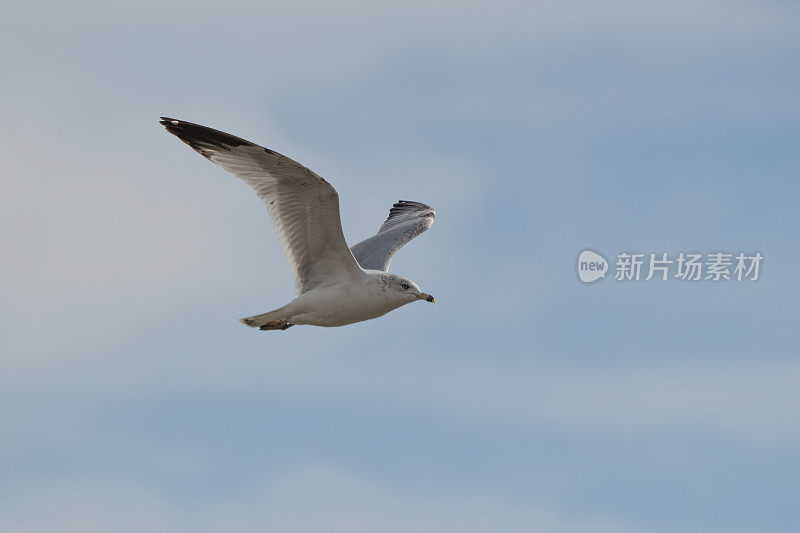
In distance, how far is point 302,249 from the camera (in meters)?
19.3

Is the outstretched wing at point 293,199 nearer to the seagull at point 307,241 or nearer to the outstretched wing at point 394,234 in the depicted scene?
the seagull at point 307,241

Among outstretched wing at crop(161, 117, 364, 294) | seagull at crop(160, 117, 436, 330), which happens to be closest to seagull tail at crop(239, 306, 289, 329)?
seagull at crop(160, 117, 436, 330)

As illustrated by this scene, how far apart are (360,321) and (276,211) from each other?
6.93 feet

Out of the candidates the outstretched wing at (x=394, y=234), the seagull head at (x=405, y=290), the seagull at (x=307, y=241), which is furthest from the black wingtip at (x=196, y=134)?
the outstretched wing at (x=394, y=234)

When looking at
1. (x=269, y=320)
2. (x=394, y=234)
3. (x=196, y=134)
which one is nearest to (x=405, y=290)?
(x=269, y=320)

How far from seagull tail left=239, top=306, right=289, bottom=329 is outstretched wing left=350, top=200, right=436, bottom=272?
254 centimetres

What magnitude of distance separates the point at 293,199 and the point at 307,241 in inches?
29.6

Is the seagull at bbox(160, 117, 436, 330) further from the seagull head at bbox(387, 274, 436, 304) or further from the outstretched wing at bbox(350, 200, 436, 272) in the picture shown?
the outstretched wing at bbox(350, 200, 436, 272)

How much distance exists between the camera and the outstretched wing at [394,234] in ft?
71.8

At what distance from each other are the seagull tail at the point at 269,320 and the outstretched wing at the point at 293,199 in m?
0.60

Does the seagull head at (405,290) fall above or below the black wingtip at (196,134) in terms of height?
below

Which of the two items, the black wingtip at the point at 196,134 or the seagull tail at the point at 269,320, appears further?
the seagull tail at the point at 269,320

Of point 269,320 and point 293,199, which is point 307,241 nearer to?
point 293,199

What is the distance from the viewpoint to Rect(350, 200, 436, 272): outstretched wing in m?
21.9
